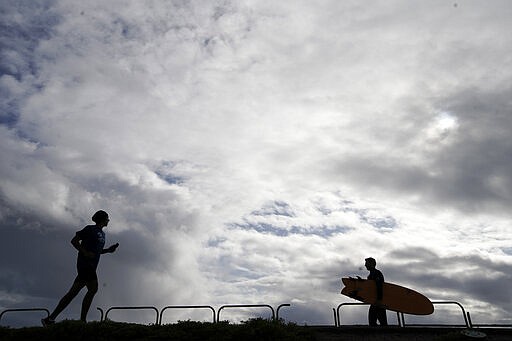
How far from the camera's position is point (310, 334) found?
9.62 meters

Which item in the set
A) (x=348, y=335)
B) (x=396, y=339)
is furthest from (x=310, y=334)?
(x=396, y=339)

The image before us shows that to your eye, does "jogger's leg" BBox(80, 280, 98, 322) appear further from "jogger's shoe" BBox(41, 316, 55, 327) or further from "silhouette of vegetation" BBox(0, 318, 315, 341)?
"jogger's shoe" BBox(41, 316, 55, 327)

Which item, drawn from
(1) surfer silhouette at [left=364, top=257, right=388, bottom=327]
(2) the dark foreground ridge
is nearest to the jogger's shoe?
(2) the dark foreground ridge

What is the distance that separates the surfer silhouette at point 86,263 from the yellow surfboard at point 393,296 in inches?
356

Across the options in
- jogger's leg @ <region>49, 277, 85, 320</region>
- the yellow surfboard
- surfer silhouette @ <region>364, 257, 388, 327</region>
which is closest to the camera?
jogger's leg @ <region>49, 277, 85, 320</region>

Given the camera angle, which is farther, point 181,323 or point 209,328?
point 181,323

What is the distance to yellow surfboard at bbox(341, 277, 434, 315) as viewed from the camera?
1470 cm

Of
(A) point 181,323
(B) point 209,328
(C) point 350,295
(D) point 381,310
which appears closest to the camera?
(B) point 209,328

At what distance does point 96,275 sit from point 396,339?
22.9ft

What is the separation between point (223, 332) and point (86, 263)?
11.2 feet

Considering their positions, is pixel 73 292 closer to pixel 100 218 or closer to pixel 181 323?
pixel 100 218

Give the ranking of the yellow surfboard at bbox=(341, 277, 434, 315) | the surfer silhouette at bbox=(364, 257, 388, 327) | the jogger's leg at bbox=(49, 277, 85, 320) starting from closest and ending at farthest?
the jogger's leg at bbox=(49, 277, 85, 320)
the surfer silhouette at bbox=(364, 257, 388, 327)
the yellow surfboard at bbox=(341, 277, 434, 315)

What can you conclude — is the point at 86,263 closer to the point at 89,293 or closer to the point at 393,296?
the point at 89,293

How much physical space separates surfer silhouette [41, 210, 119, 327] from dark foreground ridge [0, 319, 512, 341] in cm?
40
